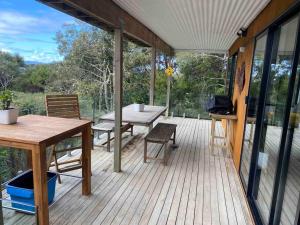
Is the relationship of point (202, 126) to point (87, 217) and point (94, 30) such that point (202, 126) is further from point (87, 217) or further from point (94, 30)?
point (94, 30)

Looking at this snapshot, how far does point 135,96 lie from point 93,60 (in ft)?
8.44

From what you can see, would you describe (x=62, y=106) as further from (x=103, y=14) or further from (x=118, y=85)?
(x=103, y=14)

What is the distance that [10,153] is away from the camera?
3.67 metres

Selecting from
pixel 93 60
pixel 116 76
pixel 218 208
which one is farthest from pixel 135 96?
pixel 218 208

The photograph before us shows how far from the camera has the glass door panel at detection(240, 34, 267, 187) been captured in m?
2.87

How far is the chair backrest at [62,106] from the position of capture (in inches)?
126

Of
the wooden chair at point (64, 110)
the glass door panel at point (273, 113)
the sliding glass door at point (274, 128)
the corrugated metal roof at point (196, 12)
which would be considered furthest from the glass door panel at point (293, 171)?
the wooden chair at point (64, 110)

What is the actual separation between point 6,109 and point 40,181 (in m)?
0.86

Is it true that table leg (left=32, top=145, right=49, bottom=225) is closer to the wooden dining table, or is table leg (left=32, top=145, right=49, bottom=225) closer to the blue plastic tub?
the wooden dining table

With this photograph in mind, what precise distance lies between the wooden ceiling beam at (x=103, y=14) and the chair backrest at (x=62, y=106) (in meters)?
1.15

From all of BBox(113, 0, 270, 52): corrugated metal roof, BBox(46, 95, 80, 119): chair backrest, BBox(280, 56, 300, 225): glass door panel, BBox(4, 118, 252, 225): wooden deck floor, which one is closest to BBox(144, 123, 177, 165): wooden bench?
BBox(4, 118, 252, 225): wooden deck floor

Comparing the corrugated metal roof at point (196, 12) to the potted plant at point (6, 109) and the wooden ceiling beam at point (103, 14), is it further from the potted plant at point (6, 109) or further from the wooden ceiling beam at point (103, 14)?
the potted plant at point (6, 109)

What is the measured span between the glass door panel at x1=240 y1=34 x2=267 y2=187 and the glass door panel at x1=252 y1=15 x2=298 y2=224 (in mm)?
327

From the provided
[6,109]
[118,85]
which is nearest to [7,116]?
[6,109]
